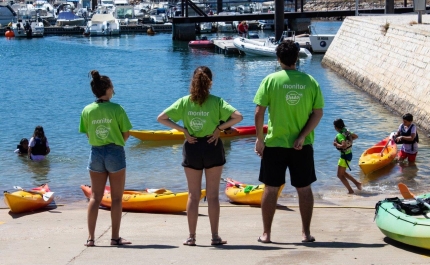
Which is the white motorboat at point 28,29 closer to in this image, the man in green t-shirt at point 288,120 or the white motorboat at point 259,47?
the white motorboat at point 259,47

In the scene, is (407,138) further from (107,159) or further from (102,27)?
(102,27)

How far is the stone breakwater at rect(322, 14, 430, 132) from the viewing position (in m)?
21.6

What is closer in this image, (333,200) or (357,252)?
(357,252)

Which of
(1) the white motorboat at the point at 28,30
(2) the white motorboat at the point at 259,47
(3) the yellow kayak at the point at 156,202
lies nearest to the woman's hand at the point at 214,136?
(3) the yellow kayak at the point at 156,202

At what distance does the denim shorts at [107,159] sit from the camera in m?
7.70

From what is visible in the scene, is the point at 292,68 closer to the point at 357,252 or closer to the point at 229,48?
the point at 357,252

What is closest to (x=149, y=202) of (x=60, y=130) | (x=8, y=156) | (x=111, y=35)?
(x=8, y=156)

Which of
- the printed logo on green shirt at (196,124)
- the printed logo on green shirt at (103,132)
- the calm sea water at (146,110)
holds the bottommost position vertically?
the calm sea water at (146,110)

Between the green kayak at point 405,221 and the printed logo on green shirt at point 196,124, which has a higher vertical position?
the printed logo on green shirt at point 196,124

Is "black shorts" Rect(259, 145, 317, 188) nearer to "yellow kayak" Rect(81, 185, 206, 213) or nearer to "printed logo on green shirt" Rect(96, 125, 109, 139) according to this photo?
"printed logo on green shirt" Rect(96, 125, 109, 139)

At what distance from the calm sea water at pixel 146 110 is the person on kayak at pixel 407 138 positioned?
272 millimetres

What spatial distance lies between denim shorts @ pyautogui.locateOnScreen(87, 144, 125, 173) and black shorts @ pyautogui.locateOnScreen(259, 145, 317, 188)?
1.47 m

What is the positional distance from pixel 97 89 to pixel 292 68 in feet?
6.44

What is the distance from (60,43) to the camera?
2729 inches
